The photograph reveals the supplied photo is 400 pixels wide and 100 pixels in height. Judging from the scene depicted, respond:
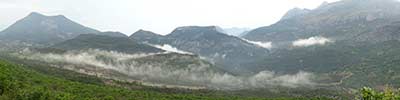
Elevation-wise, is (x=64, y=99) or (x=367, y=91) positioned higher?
(x=367, y=91)

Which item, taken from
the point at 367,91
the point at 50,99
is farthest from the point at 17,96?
the point at 367,91

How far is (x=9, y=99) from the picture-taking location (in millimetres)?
159500

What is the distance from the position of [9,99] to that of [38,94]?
23198 mm

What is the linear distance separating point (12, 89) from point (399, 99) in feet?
473

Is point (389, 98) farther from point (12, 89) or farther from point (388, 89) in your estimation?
point (12, 89)

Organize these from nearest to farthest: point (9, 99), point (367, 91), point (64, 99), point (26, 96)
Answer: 1. point (367, 91)
2. point (9, 99)
3. point (26, 96)
4. point (64, 99)

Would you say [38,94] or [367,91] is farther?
[38,94]

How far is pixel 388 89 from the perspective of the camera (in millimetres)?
79250

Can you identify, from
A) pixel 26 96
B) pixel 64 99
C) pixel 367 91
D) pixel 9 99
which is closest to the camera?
pixel 367 91

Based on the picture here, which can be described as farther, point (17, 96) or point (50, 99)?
point (50, 99)

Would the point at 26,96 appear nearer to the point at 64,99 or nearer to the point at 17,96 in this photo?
the point at 17,96

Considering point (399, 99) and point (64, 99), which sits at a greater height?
point (399, 99)

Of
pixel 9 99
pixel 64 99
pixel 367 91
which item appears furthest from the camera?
pixel 64 99

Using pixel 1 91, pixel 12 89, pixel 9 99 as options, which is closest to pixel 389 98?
pixel 9 99
